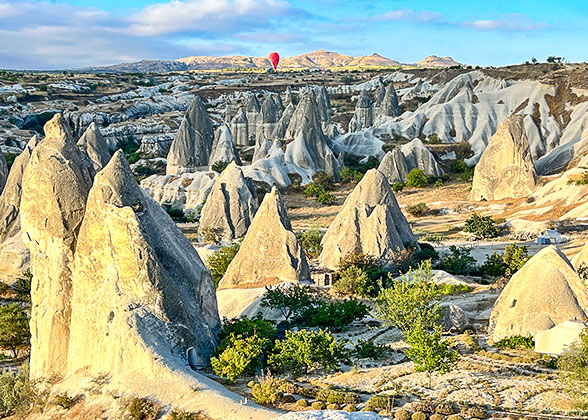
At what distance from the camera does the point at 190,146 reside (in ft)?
214

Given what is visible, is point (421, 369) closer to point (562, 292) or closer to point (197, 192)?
point (562, 292)

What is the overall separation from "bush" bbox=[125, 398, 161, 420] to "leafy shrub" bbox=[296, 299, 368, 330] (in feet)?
28.5

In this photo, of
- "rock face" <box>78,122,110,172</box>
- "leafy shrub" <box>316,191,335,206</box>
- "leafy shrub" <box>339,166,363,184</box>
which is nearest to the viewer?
"leafy shrub" <box>316,191,335,206</box>

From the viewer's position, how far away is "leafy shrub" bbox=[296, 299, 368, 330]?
21109 millimetres

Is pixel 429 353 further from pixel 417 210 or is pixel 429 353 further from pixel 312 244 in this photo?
pixel 417 210

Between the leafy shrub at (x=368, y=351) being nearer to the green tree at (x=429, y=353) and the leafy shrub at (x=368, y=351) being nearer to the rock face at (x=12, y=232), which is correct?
the green tree at (x=429, y=353)

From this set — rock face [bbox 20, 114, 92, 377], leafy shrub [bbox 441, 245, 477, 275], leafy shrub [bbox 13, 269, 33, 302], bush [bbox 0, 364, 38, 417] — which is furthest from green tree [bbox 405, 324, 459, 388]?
leafy shrub [bbox 13, 269, 33, 302]

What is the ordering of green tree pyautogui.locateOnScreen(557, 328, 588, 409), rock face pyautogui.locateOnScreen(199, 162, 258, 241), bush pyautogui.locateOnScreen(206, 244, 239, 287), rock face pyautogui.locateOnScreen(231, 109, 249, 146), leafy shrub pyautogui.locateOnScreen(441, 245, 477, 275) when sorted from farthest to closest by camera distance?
rock face pyautogui.locateOnScreen(231, 109, 249, 146) → rock face pyautogui.locateOnScreen(199, 162, 258, 241) → leafy shrub pyautogui.locateOnScreen(441, 245, 477, 275) → bush pyautogui.locateOnScreen(206, 244, 239, 287) → green tree pyautogui.locateOnScreen(557, 328, 588, 409)

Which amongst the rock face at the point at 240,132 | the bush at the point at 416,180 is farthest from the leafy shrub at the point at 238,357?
the rock face at the point at 240,132

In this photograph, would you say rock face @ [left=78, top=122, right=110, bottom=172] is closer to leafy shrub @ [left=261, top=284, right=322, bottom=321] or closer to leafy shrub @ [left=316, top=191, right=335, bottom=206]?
leafy shrub @ [left=316, top=191, right=335, bottom=206]

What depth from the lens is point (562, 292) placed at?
1902cm

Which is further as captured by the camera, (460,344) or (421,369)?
(460,344)

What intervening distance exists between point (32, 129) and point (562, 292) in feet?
262

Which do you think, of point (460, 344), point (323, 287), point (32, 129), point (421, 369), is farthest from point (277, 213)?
point (32, 129)
